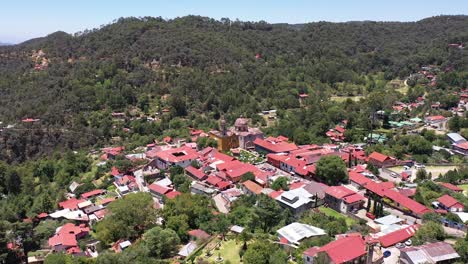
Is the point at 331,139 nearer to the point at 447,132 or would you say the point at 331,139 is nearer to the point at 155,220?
the point at 447,132

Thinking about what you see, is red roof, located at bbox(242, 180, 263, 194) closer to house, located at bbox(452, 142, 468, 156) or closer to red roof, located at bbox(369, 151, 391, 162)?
red roof, located at bbox(369, 151, 391, 162)

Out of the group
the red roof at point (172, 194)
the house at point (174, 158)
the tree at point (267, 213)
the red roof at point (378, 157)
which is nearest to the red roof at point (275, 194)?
the tree at point (267, 213)

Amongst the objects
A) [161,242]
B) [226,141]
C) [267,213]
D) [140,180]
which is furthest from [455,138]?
[161,242]

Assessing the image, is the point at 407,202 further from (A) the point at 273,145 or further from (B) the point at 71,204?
(B) the point at 71,204

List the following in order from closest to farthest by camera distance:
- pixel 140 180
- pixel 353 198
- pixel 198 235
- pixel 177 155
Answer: pixel 198 235 → pixel 353 198 → pixel 140 180 → pixel 177 155

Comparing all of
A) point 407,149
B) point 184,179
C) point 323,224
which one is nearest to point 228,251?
point 323,224

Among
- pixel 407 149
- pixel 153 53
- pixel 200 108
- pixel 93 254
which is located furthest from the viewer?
pixel 153 53

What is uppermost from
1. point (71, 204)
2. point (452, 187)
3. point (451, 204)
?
point (451, 204)

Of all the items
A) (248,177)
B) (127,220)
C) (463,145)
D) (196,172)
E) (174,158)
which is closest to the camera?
(127,220)
